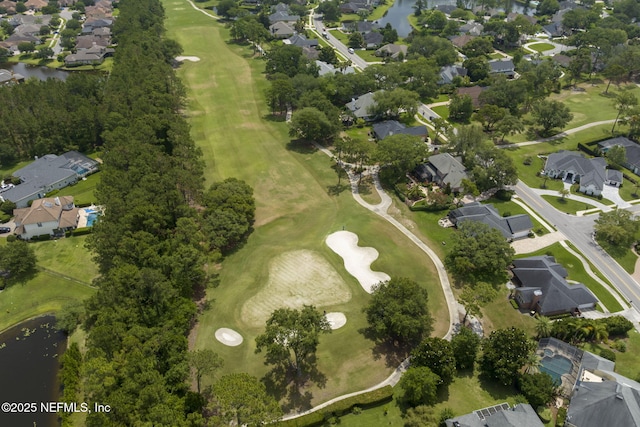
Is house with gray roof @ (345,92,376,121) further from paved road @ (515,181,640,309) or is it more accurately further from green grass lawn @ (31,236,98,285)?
green grass lawn @ (31,236,98,285)

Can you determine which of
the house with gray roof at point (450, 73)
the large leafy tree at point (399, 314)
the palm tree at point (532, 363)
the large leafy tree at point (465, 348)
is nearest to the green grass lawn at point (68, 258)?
the large leafy tree at point (399, 314)

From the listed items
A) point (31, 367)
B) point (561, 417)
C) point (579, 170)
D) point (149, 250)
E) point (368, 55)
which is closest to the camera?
point (561, 417)

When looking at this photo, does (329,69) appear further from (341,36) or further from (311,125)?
(341,36)

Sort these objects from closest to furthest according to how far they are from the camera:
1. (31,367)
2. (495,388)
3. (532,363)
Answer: (532,363) → (495,388) → (31,367)

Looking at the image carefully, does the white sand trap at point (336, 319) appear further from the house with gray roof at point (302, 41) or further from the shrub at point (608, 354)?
the house with gray roof at point (302, 41)

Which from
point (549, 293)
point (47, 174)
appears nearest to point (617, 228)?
point (549, 293)

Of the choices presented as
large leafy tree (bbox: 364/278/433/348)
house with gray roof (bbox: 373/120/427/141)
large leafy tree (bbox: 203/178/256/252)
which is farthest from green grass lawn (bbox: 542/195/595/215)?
large leafy tree (bbox: 203/178/256/252)
